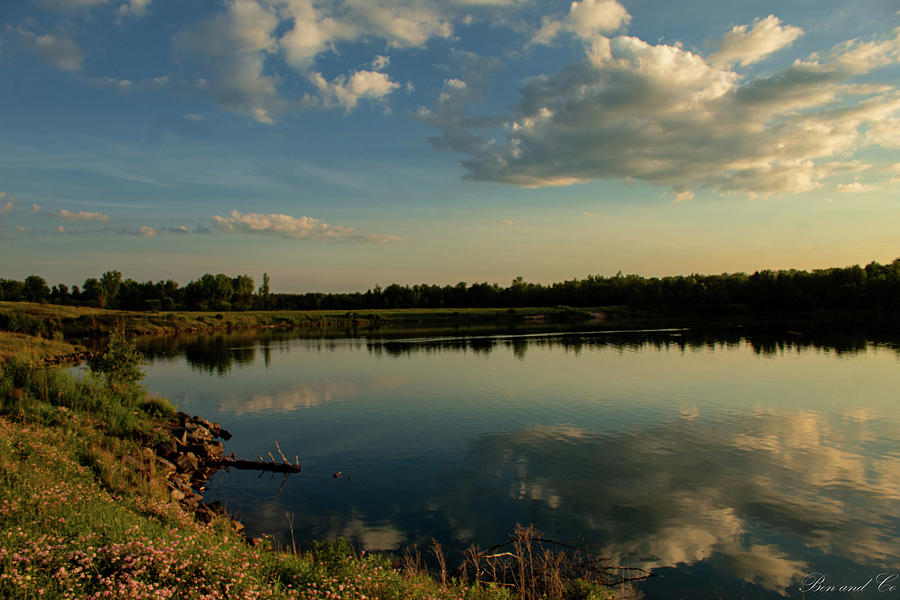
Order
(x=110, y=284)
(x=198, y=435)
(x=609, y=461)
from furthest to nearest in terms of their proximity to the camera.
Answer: (x=110, y=284) → (x=198, y=435) → (x=609, y=461)

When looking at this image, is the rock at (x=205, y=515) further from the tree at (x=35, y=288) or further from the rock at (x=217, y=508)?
the tree at (x=35, y=288)

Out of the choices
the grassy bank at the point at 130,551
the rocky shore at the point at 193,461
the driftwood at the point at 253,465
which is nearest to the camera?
the grassy bank at the point at 130,551

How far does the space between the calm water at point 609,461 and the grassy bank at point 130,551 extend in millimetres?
3376

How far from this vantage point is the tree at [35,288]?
183 metres

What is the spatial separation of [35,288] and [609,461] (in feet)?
758

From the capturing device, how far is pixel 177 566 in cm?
854

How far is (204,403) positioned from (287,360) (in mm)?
25603

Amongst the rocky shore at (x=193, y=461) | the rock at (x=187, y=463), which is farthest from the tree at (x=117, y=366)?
the rock at (x=187, y=463)

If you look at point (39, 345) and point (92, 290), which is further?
point (92, 290)

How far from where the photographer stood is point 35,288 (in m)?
189

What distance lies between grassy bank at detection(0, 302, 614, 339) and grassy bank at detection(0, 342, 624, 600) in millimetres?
36624

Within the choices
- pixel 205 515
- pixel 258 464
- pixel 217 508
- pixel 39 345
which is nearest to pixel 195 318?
pixel 39 345

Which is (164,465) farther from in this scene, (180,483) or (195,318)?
Answer: (195,318)

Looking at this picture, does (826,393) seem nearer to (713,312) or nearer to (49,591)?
(49,591)
